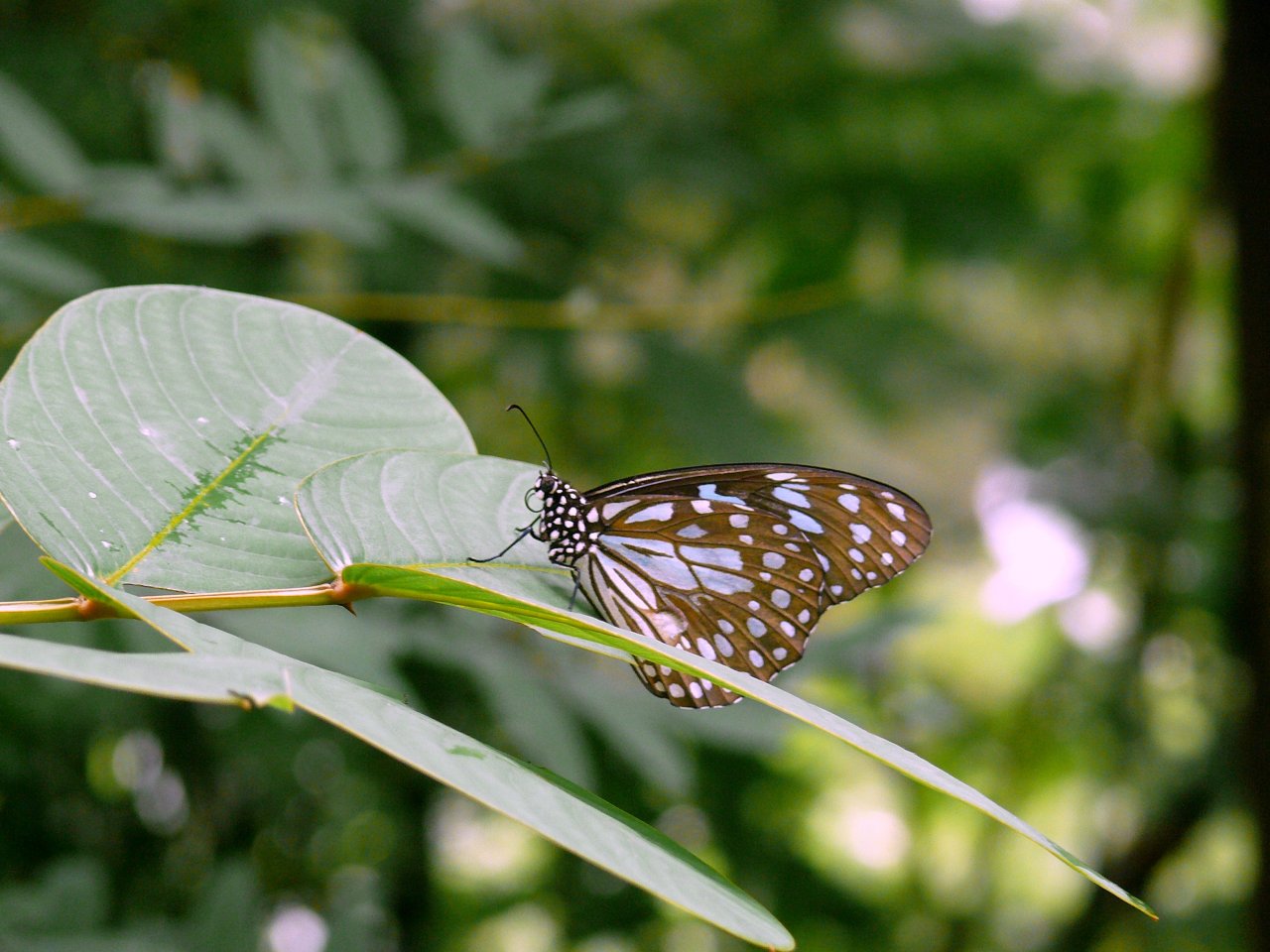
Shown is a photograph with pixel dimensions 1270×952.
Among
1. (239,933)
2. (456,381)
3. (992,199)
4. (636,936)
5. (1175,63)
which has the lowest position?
(239,933)

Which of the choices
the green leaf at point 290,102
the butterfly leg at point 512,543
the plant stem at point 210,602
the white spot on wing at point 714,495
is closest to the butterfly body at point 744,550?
the white spot on wing at point 714,495

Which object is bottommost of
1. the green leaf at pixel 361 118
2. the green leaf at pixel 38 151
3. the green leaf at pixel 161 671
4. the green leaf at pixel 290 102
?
the green leaf at pixel 161 671

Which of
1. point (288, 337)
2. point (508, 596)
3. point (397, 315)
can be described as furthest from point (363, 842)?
point (508, 596)

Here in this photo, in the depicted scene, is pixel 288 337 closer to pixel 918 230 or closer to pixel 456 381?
pixel 456 381

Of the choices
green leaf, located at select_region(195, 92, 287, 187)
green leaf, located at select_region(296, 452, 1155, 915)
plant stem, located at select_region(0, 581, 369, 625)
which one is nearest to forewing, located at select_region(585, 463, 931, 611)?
green leaf, located at select_region(296, 452, 1155, 915)

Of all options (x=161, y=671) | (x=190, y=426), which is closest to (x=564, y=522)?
(x=190, y=426)

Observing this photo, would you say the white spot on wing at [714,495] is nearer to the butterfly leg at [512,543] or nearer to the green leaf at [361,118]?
the butterfly leg at [512,543]
